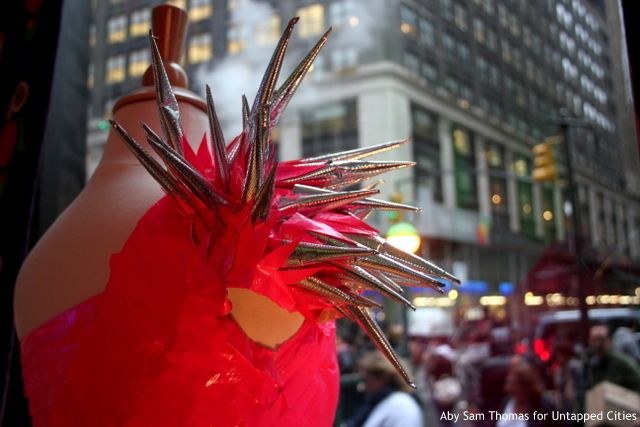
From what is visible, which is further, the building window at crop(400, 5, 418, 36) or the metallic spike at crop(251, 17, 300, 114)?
the building window at crop(400, 5, 418, 36)

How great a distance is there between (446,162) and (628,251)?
12.0 metres

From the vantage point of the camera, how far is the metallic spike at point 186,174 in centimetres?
46

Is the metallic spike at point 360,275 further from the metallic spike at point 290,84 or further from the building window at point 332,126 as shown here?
the building window at point 332,126

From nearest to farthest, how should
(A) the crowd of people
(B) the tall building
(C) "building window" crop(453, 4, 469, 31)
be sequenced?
1. (A) the crowd of people
2. (B) the tall building
3. (C) "building window" crop(453, 4, 469, 31)

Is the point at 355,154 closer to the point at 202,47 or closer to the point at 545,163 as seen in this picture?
the point at 202,47

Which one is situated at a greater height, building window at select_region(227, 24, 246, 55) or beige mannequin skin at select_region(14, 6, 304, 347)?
building window at select_region(227, 24, 246, 55)

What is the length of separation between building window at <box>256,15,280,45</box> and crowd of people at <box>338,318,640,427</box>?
1757mm

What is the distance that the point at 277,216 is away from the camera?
0.48 meters

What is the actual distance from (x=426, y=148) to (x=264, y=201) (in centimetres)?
1274

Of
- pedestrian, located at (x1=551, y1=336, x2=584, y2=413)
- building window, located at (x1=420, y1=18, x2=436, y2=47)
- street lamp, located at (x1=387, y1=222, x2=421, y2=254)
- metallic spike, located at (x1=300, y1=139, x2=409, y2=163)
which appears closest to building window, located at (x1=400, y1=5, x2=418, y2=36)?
building window, located at (x1=420, y1=18, x2=436, y2=47)

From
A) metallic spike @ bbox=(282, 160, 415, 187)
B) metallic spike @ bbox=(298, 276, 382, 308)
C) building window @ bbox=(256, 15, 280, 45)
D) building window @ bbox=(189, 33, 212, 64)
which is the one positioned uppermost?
building window @ bbox=(256, 15, 280, 45)

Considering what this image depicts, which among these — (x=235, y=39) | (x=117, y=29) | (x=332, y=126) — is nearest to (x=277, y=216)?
(x=117, y=29)

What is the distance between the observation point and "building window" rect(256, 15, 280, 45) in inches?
105

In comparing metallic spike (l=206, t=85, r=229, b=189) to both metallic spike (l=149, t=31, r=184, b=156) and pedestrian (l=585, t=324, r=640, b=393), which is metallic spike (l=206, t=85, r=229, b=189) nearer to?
metallic spike (l=149, t=31, r=184, b=156)
